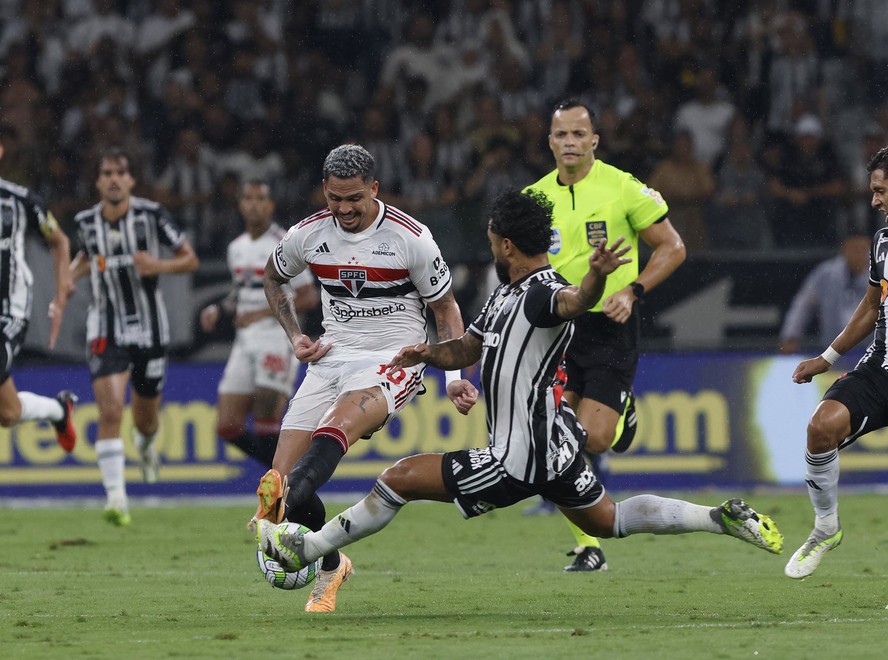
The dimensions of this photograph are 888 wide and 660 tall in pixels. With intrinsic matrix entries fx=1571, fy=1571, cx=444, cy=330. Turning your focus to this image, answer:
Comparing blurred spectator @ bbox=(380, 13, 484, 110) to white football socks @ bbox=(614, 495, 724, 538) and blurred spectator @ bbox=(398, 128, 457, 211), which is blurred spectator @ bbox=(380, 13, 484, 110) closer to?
blurred spectator @ bbox=(398, 128, 457, 211)

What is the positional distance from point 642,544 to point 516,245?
4981 mm

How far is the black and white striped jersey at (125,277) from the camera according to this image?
12.9 metres

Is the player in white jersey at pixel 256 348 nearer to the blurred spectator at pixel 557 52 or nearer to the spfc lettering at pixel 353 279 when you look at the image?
the spfc lettering at pixel 353 279

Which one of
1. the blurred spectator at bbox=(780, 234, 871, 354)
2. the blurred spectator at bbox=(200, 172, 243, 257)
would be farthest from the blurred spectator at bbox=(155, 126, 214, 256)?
the blurred spectator at bbox=(780, 234, 871, 354)

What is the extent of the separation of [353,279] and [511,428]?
132 centimetres

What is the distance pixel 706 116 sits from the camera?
1786 cm

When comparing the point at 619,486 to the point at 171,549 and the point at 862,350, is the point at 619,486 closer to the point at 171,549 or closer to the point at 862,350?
the point at 862,350

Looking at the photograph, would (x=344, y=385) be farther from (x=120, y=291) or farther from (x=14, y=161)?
(x=14, y=161)

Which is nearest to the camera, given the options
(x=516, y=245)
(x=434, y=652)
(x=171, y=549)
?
(x=434, y=652)

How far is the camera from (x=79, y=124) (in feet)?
61.4

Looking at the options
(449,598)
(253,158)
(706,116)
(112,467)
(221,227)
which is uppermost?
(706,116)

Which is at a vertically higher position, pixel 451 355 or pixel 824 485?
pixel 451 355

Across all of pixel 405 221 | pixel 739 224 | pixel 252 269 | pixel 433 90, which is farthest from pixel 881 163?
pixel 433 90

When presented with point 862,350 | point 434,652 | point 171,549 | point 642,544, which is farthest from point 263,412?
point 434,652
